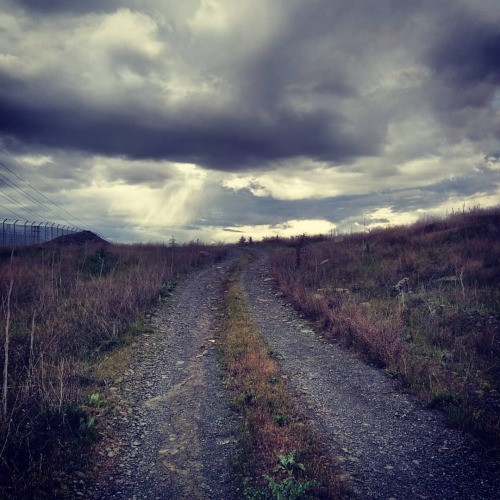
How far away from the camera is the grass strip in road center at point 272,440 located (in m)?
4.02

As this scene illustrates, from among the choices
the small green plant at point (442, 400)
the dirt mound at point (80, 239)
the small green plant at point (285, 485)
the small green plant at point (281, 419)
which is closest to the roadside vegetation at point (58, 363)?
the small green plant at point (285, 485)

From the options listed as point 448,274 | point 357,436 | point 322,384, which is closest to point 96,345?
point 322,384

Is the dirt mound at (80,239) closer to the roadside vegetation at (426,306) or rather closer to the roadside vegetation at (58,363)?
the roadside vegetation at (58,363)

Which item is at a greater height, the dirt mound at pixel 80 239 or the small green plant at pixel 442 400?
the dirt mound at pixel 80 239

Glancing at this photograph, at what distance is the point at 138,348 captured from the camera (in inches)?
348

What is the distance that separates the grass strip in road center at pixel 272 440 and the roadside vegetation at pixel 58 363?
2.14 metres

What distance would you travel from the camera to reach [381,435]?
5383 mm

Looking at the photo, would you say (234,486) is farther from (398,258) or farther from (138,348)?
(398,258)

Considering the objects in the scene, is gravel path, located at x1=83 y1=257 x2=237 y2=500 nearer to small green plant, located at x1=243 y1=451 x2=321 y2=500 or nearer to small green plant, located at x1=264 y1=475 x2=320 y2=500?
small green plant, located at x1=243 y1=451 x2=321 y2=500

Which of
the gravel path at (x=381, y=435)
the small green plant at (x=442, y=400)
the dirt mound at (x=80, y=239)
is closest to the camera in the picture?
the gravel path at (x=381, y=435)

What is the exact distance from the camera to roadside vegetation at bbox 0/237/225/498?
4328 mm

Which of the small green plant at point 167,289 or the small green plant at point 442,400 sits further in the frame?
the small green plant at point 167,289

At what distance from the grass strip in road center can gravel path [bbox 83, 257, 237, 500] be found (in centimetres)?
26

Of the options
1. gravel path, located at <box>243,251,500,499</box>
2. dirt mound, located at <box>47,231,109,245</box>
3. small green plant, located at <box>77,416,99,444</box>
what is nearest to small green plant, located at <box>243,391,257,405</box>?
gravel path, located at <box>243,251,500,499</box>
